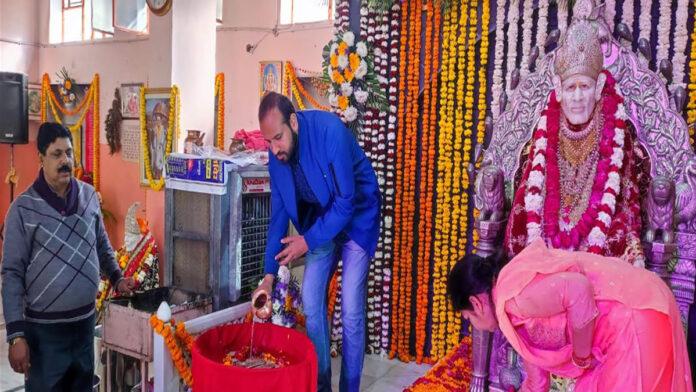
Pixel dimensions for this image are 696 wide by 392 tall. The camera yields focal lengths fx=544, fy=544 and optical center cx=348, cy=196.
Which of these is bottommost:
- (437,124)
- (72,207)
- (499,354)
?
(499,354)

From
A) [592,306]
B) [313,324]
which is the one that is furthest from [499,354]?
[592,306]

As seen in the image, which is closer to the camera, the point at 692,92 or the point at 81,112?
the point at 692,92

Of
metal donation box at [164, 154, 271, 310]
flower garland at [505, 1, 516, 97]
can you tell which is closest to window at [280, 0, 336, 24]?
flower garland at [505, 1, 516, 97]

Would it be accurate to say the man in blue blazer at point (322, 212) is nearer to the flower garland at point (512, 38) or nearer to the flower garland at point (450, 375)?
the flower garland at point (450, 375)

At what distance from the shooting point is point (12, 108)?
7484 millimetres

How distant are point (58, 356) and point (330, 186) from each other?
58.0 inches

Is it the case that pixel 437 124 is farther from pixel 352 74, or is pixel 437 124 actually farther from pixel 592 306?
pixel 592 306

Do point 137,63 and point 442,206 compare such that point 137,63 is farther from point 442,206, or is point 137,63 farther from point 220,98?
point 442,206

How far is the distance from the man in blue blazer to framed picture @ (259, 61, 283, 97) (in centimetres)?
619

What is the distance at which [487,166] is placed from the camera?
11.3 ft

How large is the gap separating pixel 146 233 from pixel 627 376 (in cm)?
522

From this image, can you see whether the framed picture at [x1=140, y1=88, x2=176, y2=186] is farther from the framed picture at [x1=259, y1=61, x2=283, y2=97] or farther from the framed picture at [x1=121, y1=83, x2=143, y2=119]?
the framed picture at [x1=259, y1=61, x2=283, y2=97]

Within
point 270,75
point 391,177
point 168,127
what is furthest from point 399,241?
point 270,75

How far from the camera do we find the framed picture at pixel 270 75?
869 centimetres
